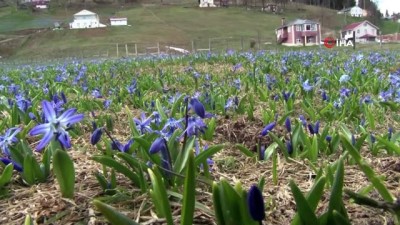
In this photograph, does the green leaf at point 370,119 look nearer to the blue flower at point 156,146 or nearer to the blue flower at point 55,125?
the blue flower at point 156,146

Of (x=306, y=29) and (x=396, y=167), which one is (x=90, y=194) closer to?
(x=396, y=167)

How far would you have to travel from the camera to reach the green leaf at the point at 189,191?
1.29 m

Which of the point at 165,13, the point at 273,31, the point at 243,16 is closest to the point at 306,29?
the point at 273,31

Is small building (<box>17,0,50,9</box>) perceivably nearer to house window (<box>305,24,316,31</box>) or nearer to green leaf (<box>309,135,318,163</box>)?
house window (<box>305,24,316,31</box>)

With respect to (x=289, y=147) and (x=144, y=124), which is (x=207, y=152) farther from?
(x=289, y=147)

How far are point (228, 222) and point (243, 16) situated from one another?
8519cm

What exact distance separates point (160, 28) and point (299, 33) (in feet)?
62.6

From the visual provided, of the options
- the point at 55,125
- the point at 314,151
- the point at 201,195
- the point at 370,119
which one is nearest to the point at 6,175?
the point at 55,125

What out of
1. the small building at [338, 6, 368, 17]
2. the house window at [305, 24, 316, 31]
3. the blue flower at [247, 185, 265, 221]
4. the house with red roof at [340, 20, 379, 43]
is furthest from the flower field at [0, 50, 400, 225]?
the small building at [338, 6, 368, 17]

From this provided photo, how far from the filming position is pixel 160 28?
67.3 m

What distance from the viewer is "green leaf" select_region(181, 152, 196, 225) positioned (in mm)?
1294

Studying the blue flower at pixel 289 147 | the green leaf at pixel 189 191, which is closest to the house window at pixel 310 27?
the blue flower at pixel 289 147

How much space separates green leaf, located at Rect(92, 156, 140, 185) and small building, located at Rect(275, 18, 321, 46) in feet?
201

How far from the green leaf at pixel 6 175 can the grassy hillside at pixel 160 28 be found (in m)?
39.5
